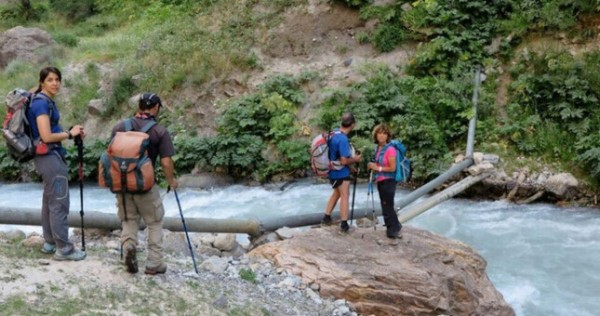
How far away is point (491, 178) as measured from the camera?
14.0m

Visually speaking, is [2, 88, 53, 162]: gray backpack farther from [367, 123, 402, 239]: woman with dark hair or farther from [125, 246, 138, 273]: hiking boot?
[367, 123, 402, 239]: woman with dark hair

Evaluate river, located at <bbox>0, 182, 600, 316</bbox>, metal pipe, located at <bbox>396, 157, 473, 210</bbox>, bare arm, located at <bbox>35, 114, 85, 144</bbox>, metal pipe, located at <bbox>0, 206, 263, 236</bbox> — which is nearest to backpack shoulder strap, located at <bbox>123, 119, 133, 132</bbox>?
bare arm, located at <bbox>35, 114, 85, 144</bbox>

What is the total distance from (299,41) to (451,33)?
4.60m

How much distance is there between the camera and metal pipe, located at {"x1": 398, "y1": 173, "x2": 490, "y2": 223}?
11.3 meters

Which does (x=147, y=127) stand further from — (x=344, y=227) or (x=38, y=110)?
(x=344, y=227)

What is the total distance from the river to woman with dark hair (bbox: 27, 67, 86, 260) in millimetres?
4162

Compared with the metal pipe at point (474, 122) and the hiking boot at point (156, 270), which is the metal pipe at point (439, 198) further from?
the hiking boot at point (156, 270)

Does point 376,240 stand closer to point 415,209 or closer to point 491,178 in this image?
point 415,209

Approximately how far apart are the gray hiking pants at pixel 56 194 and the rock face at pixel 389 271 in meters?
2.50

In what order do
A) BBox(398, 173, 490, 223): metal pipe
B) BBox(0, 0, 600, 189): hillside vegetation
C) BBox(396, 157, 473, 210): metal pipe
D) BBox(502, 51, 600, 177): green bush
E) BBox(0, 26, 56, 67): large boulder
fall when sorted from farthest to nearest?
BBox(0, 26, 56, 67): large boulder, BBox(0, 0, 600, 189): hillside vegetation, BBox(502, 51, 600, 177): green bush, BBox(396, 157, 473, 210): metal pipe, BBox(398, 173, 490, 223): metal pipe

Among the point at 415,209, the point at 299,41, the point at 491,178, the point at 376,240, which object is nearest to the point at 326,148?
the point at 376,240

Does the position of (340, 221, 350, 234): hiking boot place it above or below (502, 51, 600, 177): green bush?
below

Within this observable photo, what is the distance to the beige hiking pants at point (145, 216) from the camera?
6.18 metres

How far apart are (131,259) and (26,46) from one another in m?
22.3
